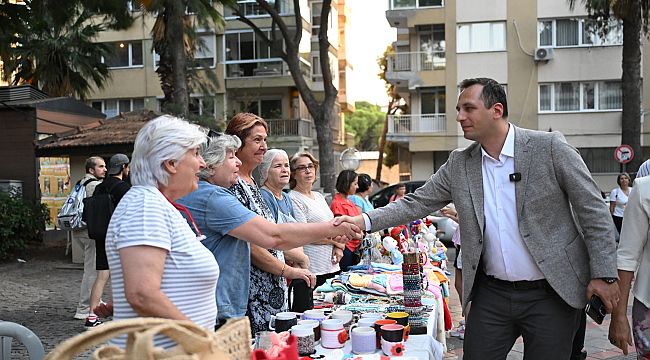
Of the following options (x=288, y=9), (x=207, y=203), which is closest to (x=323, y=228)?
(x=207, y=203)

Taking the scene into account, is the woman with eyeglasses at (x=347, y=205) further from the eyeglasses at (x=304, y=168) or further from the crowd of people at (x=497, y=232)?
the crowd of people at (x=497, y=232)

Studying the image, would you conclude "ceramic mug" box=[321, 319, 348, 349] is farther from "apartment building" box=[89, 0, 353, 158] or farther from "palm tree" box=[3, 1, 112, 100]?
"apartment building" box=[89, 0, 353, 158]

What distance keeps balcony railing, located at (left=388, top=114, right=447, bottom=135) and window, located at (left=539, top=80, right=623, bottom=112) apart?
4574 mm

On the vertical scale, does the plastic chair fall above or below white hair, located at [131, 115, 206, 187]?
below

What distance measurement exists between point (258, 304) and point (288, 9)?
3060 cm

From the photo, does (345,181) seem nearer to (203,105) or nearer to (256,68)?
(203,105)

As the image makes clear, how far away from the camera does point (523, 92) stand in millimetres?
29438

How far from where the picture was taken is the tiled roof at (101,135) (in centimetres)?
1333

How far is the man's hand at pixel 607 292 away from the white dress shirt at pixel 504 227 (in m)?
0.26

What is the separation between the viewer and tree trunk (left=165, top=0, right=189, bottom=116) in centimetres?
1555

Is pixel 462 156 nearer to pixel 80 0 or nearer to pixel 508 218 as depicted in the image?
pixel 508 218

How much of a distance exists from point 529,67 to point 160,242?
2915 centimetres

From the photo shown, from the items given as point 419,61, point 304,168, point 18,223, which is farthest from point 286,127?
point 304,168

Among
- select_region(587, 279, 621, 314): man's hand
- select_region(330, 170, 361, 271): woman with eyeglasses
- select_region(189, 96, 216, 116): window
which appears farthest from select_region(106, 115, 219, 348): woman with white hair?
select_region(189, 96, 216, 116): window
